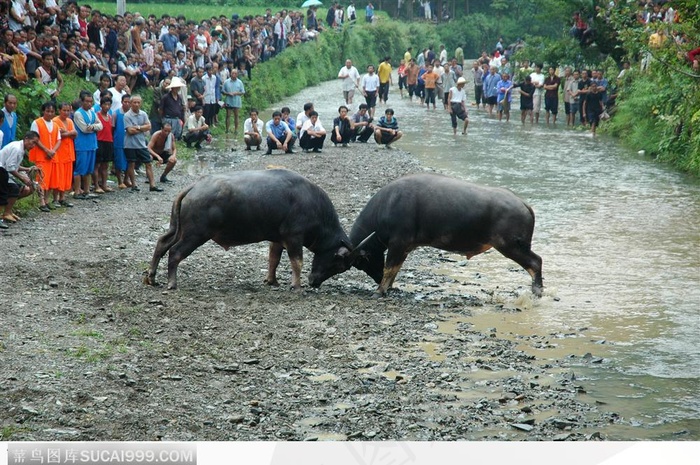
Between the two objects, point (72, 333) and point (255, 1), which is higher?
point (255, 1)

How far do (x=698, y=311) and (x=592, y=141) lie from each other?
1724 cm

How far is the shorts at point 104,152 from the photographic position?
55.7 feet

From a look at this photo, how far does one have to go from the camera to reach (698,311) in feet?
39.3

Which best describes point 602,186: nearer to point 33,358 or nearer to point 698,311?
point 698,311

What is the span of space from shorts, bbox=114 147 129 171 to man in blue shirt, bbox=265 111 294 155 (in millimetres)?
6157

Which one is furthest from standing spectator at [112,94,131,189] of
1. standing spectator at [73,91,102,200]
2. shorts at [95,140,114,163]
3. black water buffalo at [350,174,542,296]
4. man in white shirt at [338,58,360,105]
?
man in white shirt at [338,58,360,105]

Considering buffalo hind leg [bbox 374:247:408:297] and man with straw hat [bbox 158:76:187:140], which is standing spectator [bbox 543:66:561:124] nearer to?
man with straw hat [bbox 158:76:187:140]

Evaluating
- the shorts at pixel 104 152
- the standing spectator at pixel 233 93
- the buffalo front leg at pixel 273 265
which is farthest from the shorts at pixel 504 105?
the buffalo front leg at pixel 273 265

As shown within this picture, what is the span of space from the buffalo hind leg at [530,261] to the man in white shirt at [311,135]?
1250cm

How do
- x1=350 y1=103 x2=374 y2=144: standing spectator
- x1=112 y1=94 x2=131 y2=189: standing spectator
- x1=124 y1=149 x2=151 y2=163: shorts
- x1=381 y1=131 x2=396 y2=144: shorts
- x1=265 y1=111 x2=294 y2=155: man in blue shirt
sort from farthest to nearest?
x1=350 y1=103 x2=374 y2=144: standing spectator < x1=381 y1=131 x2=396 y2=144: shorts < x1=265 y1=111 x2=294 y2=155: man in blue shirt < x1=124 y1=149 x2=151 y2=163: shorts < x1=112 y1=94 x2=131 y2=189: standing spectator

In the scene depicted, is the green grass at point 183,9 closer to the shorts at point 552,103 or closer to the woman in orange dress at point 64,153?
the shorts at point 552,103

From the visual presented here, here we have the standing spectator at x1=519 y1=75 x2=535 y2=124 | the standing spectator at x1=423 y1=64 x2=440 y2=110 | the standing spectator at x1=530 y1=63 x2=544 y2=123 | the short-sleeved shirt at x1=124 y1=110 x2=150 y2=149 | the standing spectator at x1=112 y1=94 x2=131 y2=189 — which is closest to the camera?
the standing spectator at x1=112 y1=94 x2=131 y2=189

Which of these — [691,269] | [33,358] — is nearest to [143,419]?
Result: [33,358]

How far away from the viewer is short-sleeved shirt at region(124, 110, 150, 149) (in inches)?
691
